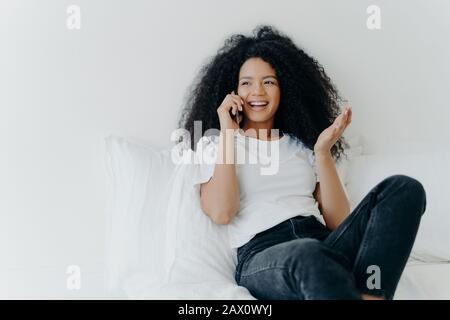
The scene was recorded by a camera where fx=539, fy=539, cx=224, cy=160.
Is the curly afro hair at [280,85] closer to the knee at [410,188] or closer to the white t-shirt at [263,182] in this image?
the white t-shirt at [263,182]

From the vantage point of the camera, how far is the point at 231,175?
1.34 meters

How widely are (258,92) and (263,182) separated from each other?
0.26m

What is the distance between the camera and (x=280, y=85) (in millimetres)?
1568

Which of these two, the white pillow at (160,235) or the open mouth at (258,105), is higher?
the open mouth at (258,105)

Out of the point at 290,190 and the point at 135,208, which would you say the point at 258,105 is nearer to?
the point at 290,190

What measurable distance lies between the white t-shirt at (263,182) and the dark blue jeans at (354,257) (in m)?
0.11

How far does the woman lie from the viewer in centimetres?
111

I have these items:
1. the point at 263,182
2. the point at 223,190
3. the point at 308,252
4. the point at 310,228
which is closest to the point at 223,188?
the point at 223,190

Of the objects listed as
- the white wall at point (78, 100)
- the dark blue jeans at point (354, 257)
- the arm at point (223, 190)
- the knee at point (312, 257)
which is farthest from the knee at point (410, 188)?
the white wall at point (78, 100)

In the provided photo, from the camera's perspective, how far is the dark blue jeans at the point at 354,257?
40.1 inches

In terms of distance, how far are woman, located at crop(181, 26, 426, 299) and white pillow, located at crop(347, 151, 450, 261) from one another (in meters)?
0.10
